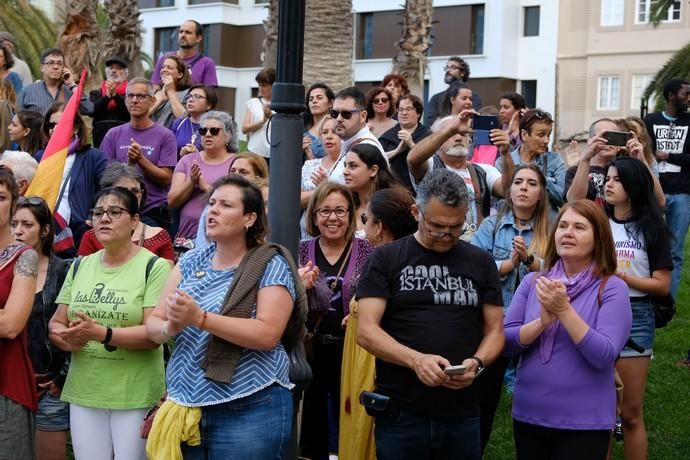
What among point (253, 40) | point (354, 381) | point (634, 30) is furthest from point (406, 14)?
point (253, 40)

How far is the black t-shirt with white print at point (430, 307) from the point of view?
5480 mm

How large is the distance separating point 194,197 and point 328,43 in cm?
643

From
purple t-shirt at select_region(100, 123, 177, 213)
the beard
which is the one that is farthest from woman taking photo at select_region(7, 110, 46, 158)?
the beard

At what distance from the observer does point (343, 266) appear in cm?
705

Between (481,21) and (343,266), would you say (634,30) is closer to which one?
(481,21)

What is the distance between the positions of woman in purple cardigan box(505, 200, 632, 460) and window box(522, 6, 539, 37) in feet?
142

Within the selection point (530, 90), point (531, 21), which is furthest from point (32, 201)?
point (531, 21)

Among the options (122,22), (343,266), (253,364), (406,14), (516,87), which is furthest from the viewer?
(516,87)

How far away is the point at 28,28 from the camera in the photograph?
22891 millimetres

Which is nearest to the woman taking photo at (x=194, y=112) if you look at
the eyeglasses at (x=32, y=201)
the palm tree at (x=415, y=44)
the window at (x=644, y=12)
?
the eyeglasses at (x=32, y=201)

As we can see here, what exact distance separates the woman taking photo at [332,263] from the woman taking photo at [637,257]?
1.63 m

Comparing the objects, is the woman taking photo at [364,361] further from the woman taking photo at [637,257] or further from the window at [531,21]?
→ the window at [531,21]

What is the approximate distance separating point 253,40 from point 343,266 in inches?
1840

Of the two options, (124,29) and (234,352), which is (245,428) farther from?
(124,29)
